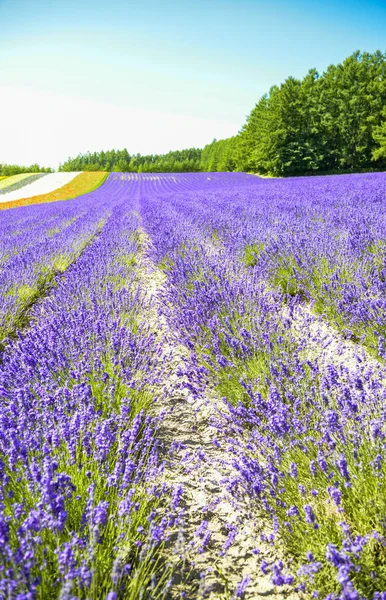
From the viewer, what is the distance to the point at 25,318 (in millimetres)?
3889

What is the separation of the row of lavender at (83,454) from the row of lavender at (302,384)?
1.23 ft

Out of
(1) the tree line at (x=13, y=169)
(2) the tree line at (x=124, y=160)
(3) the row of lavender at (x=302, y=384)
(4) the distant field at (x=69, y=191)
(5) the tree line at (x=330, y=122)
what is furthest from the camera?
(2) the tree line at (x=124, y=160)

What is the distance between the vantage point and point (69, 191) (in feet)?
87.7

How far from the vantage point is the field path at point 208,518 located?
1172 millimetres

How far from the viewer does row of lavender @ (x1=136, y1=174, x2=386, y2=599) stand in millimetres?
1083

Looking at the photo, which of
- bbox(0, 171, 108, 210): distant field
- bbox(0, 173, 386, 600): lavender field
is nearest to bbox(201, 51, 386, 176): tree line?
bbox(0, 171, 108, 210): distant field

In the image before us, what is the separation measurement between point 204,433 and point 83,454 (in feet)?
2.70

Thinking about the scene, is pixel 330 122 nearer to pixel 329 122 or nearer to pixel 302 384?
pixel 329 122

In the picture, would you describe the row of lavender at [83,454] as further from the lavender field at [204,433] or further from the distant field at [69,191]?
the distant field at [69,191]

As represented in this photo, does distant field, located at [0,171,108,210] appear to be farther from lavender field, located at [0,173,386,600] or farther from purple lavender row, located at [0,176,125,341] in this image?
lavender field, located at [0,173,386,600]

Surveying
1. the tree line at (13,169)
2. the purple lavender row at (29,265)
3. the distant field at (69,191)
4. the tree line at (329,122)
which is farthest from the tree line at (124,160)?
the purple lavender row at (29,265)

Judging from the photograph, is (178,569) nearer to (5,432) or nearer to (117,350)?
(5,432)

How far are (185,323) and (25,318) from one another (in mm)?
2106

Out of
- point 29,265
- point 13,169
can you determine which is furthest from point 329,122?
point 13,169
